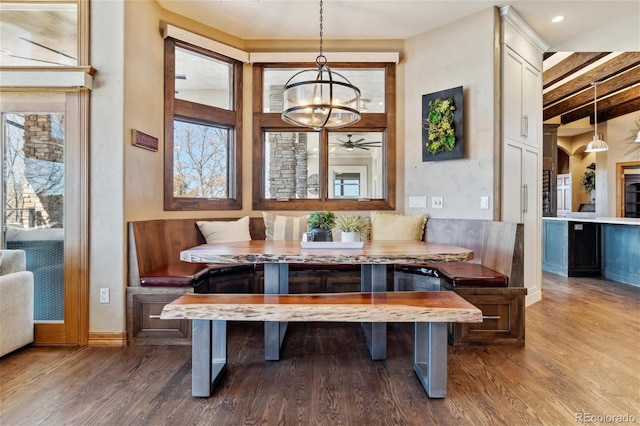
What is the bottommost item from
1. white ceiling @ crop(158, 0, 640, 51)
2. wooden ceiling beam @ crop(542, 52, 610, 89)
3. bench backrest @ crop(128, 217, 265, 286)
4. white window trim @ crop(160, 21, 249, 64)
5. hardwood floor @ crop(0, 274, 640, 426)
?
hardwood floor @ crop(0, 274, 640, 426)

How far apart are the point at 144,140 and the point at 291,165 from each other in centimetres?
167

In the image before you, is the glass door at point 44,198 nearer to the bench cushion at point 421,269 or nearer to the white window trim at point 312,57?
the white window trim at point 312,57

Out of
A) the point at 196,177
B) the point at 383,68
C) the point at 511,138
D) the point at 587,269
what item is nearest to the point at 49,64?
the point at 196,177

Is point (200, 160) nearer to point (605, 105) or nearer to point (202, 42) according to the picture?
point (202, 42)

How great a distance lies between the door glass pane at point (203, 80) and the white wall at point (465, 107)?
2106mm

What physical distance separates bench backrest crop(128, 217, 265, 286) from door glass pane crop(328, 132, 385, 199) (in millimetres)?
1504

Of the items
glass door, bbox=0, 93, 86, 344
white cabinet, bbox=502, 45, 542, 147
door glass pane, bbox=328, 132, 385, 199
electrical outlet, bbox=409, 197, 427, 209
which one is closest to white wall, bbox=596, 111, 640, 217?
white cabinet, bbox=502, 45, 542, 147

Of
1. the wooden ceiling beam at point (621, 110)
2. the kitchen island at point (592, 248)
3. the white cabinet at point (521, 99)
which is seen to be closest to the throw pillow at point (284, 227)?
the white cabinet at point (521, 99)

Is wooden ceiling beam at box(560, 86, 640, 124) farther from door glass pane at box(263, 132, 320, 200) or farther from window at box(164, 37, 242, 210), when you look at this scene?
window at box(164, 37, 242, 210)

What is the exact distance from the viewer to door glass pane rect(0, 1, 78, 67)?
8.60 feet

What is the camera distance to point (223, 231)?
3453mm

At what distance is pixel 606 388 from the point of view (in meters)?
2.00

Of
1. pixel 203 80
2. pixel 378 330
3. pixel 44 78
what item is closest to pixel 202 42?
pixel 203 80

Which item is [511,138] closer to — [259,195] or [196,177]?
[259,195]
